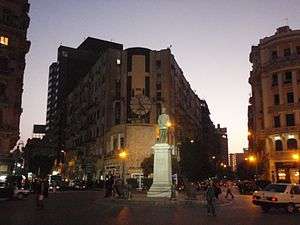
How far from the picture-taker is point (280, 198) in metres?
21.0

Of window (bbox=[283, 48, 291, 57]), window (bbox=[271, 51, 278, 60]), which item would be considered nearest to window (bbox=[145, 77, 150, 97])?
window (bbox=[271, 51, 278, 60])

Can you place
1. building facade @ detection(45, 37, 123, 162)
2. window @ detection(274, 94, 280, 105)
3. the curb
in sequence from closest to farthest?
the curb, window @ detection(274, 94, 280, 105), building facade @ detection(45, 37, 123, 162)

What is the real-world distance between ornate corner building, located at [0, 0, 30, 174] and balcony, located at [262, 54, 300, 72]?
3529 centimetres

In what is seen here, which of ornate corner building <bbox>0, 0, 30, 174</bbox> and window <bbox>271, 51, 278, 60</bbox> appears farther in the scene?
window <bbox>271, 51, 278, 60</bbox>

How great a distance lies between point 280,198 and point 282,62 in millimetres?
37986

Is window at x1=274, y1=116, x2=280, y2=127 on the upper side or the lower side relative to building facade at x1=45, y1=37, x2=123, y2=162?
lower

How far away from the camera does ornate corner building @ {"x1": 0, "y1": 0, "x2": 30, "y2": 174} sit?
48.0m

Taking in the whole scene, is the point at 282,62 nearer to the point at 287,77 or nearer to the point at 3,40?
the point at 287,77

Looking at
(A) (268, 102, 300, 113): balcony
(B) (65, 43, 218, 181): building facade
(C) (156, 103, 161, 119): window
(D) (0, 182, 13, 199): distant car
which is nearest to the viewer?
(D) (0, 182, 13, 199): distant car

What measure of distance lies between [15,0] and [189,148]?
34.3 meters

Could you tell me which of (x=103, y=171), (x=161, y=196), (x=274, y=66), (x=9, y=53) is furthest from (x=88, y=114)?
(x=161, y=196)

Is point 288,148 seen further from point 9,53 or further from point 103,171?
point 9,53

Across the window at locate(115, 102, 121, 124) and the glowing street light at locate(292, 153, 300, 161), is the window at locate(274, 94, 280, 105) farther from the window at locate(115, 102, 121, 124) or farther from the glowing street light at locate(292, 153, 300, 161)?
the window at locate(115, 102, 121, 124)

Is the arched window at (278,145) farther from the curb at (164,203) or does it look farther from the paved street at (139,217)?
the paved street at (139,217)
